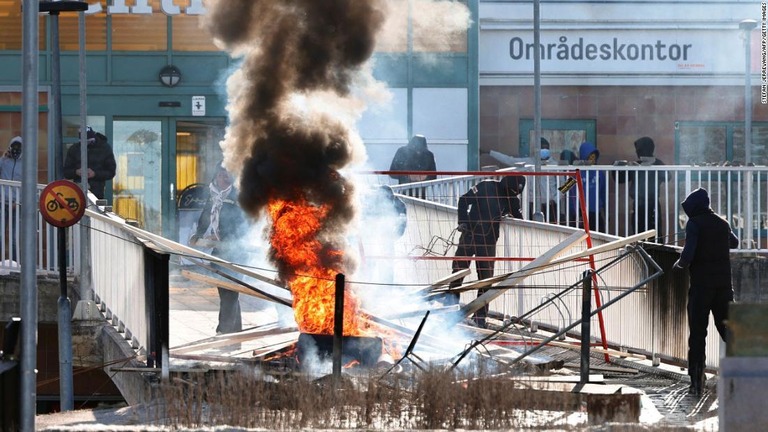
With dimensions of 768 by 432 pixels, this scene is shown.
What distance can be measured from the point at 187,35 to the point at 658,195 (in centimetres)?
852

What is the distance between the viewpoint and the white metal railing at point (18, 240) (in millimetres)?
16125

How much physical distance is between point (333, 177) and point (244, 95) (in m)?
1.41

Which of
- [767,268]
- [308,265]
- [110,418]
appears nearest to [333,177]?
[308,265]

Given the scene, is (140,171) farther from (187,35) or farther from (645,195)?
(645,195)

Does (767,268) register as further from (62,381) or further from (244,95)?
(62,381)

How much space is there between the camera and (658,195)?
18.4 meters

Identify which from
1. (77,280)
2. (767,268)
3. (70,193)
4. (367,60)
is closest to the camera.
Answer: (70,193)

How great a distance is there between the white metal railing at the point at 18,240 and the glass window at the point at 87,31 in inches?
229

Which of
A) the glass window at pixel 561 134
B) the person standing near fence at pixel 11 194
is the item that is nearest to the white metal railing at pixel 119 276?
the person standing near fence at pixel 11 194

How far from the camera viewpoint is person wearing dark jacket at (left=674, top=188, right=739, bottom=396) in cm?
1210

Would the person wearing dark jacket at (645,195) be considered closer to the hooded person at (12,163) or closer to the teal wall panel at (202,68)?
the teal wall panel at (202,68)

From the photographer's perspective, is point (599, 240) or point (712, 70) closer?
point (599, 240)

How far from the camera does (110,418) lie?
9.74m

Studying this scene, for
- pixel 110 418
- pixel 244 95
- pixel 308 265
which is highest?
pixel 244 95
